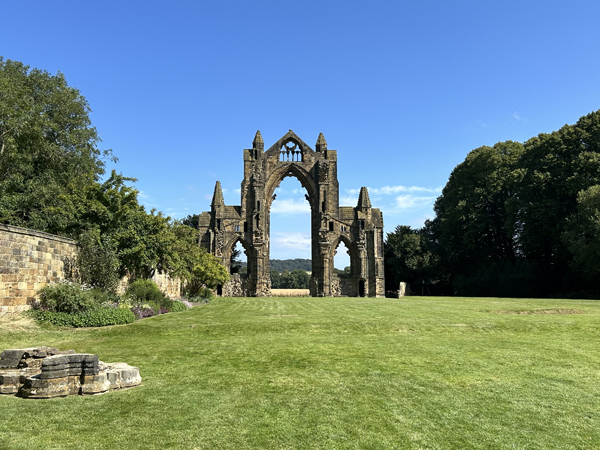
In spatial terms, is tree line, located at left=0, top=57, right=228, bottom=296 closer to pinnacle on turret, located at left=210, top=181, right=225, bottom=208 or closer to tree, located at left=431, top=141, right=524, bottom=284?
pinnacle on turret, located at left=210, top=181, right=225, bottom=208

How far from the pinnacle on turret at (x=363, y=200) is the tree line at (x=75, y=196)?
20.3m

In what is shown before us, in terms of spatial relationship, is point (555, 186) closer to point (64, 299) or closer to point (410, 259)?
point (410, 259)

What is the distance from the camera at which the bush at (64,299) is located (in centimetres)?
1376

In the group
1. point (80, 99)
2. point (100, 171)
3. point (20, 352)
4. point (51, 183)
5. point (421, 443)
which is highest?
point (80, 99)

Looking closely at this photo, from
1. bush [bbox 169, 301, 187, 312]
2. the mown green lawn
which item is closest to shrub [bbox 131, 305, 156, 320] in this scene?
bush [bbox 169, 301, 187, 312]

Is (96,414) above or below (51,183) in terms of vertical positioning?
below

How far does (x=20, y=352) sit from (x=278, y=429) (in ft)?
15.3

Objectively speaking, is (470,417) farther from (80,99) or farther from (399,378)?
(80,99)

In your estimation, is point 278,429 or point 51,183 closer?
point 278,429

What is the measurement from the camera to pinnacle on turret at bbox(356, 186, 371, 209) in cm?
4706

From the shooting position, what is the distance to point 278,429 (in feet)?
15.5

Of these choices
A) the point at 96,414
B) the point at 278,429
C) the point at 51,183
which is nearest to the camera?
the point at 278,429

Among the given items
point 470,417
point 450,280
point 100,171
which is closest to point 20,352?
point 470,417

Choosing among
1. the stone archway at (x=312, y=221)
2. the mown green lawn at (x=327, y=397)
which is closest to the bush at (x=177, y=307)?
the mown green lawn at (x=327, y=397)
